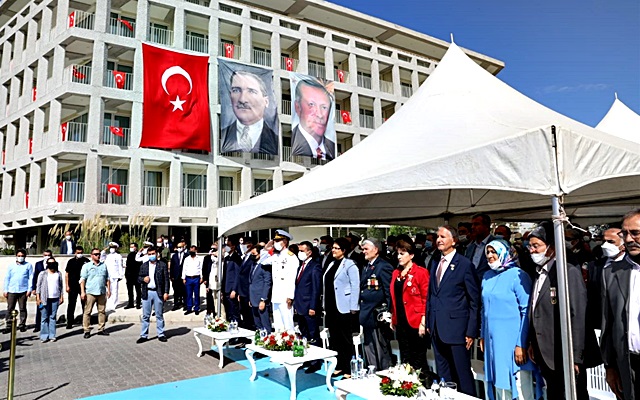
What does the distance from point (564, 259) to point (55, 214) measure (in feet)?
75.9

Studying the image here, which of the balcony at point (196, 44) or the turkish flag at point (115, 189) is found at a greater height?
the balcony at point (196, 44)

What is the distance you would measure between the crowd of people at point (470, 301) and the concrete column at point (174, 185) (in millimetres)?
15807

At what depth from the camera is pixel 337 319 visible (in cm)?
661

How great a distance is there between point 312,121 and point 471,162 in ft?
83.0

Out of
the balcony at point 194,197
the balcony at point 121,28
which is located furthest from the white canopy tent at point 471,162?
the balcony at point 121,28

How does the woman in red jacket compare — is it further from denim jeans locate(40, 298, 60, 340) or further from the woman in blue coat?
denim jeans locate(40, 298, 60, 340)

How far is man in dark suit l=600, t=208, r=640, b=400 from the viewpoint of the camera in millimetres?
3256

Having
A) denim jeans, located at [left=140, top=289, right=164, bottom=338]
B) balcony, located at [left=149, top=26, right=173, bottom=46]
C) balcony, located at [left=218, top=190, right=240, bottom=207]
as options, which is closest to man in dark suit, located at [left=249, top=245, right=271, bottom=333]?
denim jeans, located at [left=140, top=289, right=164, bottom=338]

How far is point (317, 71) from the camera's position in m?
31.3

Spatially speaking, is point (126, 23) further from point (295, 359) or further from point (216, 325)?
point (295, 359)

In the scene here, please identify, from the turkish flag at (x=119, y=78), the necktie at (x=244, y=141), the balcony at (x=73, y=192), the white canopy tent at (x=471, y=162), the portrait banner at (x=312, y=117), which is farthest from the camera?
the portrait banner at (x=312, y=117)

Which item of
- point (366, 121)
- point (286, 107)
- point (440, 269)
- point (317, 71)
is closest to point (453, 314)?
point (440, 269)

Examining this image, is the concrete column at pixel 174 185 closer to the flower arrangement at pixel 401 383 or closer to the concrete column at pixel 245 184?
the concrete column at pixel 245 184

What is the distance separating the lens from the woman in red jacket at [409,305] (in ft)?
17.3
